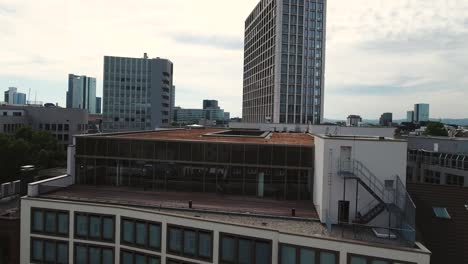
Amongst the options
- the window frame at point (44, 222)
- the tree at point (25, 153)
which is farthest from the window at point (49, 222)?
the tree at point (25, 153)

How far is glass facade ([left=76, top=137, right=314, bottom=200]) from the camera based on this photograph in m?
34.7

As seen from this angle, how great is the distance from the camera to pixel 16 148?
64125 millimetres

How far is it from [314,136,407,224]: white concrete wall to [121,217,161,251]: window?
39.3 feet

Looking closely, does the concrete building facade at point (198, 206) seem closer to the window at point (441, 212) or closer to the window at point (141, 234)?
the window at point (141, 234)

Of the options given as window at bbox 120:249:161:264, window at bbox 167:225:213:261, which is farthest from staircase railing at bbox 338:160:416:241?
window at bbox 120:249:161:264

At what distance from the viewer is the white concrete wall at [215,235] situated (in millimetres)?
22641

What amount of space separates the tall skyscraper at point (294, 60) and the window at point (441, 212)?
339 ft

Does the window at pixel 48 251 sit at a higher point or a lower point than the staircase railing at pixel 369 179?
lower

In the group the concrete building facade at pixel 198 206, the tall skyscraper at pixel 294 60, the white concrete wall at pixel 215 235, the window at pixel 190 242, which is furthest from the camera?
the tall skyscraper at pixel 294 60

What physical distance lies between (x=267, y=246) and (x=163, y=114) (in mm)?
173787

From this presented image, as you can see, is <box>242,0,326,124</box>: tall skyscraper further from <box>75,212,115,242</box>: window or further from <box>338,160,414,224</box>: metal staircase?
<box>75,212,115,242</box>: window

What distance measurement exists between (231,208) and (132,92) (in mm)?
166116

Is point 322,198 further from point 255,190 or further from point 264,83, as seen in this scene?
point 264,83

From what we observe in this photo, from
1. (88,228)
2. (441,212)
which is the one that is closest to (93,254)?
(88,228)
